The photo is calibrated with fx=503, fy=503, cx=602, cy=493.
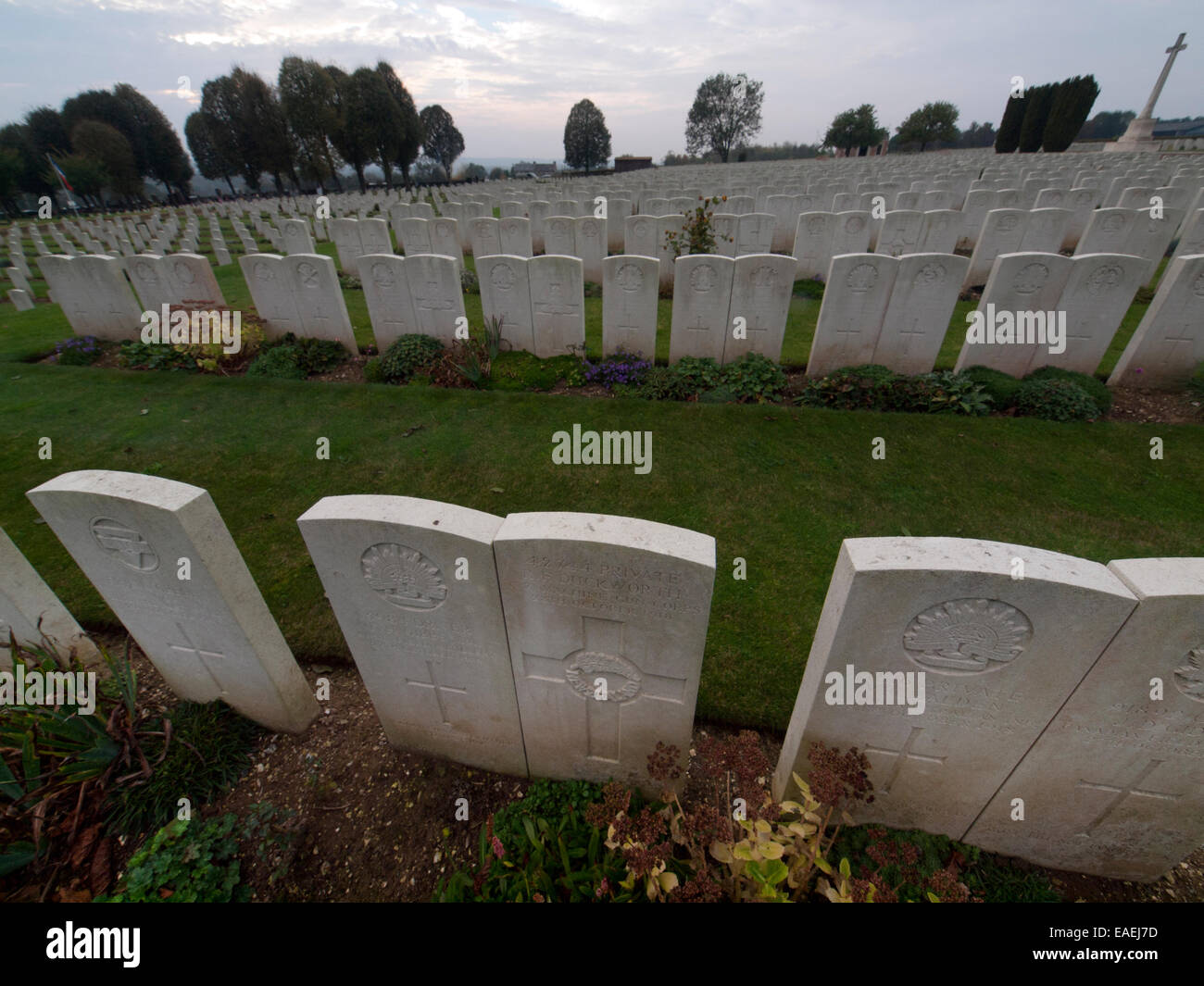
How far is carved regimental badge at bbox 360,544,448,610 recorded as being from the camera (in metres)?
2.29

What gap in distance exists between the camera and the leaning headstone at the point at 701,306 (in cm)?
662

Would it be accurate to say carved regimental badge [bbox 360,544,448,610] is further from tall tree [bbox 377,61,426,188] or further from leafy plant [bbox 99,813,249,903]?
tall tree [bbox 377,61,426,188]

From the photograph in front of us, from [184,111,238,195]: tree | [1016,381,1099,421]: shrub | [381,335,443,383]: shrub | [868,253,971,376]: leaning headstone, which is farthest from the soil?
[184,111,238,195]: tree

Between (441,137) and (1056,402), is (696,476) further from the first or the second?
(441,137)

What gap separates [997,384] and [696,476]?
408 cm

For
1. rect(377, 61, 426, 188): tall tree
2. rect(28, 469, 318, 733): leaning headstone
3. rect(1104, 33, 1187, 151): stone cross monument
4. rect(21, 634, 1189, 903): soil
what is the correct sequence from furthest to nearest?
rect(377, 61, 426, 188): tall tree → rect(1104, 33, 1187, 151): stone cross monument → rect(21, 634, 1189, 903): soil → rect(28, 469, 318, 733): leaning headstone

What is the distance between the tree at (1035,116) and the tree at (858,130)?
20545mm

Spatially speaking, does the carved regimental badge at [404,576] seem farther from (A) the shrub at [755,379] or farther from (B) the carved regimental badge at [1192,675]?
(A) the shrub at [755,379]

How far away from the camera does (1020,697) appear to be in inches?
82.8

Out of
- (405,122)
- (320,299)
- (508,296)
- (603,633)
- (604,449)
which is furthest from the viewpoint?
(405,122)

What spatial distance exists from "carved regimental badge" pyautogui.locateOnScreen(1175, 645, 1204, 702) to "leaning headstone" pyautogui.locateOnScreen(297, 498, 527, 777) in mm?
2688

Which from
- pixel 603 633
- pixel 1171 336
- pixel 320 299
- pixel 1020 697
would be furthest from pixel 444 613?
pixel 1171 336

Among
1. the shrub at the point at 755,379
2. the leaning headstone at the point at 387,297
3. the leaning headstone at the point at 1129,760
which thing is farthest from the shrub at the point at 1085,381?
the leaning headstone at the point at 387,297

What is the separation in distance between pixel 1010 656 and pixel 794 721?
101 cm
